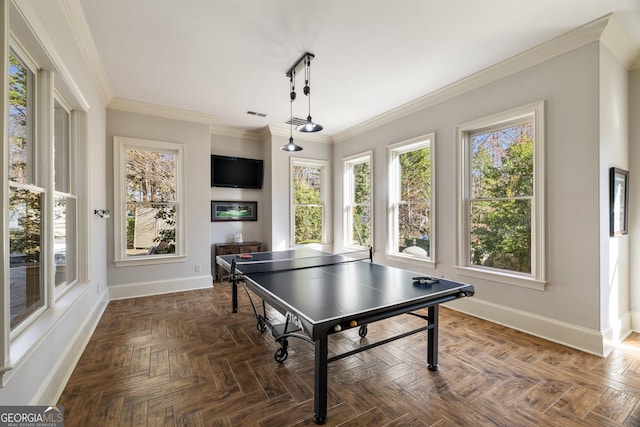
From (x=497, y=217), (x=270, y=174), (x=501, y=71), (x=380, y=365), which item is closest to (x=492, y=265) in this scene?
(x=497, y=217)

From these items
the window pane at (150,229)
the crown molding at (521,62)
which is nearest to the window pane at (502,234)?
the crown molding at (521,62)

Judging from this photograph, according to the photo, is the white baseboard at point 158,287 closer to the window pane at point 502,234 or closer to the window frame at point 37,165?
the window frame at point 37,165

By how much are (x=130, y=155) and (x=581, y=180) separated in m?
5.60

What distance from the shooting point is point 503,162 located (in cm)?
332

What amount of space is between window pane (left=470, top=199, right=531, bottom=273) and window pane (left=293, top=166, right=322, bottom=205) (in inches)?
127

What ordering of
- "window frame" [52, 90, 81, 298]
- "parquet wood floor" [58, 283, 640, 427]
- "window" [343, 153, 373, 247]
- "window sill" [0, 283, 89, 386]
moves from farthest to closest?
"window" [343, 153, 373, 247] < "window frame" [52, 90, 81, 298] < "parquet wood floor" [58, 283, 640, 427] < "window sill" [0, 283, 89, 386]

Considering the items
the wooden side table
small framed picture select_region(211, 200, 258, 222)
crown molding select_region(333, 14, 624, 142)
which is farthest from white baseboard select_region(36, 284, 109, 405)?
crown molding select_region(333, 14, 624, 142)

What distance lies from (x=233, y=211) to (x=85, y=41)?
3394 mm

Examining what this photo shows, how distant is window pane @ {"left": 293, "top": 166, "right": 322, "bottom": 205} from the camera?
5891 millimetres

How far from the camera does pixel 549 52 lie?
109 inches

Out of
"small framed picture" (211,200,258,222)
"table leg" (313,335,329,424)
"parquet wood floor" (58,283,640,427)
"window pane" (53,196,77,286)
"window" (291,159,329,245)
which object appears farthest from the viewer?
"window" (291,159,329,245)

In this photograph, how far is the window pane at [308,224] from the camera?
5.91 metres

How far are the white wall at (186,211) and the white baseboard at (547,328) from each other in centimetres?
406

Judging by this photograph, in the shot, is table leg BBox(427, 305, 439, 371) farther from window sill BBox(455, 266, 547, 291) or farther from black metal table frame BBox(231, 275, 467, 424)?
window sill BBox(455, 266, 547, 291)
